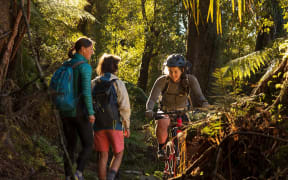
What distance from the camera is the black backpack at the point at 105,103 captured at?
5.24m

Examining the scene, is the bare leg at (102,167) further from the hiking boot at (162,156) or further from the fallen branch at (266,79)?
the fallen branch at (266,79)

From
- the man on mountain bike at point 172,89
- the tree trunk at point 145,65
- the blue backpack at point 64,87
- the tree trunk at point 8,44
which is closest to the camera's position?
the tree trunk at point 8,44

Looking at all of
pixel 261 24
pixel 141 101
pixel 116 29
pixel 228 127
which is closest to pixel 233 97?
pixel 228 127

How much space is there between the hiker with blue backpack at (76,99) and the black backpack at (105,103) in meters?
0.26

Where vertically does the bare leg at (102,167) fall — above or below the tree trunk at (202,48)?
below

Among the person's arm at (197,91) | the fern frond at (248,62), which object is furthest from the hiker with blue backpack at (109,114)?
the fern frond at (248,62)

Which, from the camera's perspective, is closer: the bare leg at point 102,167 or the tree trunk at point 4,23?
the tree trunk at point 4,23

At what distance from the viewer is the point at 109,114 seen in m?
5.22

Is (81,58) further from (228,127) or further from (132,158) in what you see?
(132,158)

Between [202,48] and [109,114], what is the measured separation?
5.97m

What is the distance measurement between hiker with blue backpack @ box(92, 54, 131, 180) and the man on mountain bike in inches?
17.8

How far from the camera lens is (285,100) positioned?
2.53 m

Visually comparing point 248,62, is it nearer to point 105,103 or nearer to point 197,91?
point 197,91

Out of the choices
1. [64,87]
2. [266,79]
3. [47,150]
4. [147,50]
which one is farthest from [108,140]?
[147,50]
